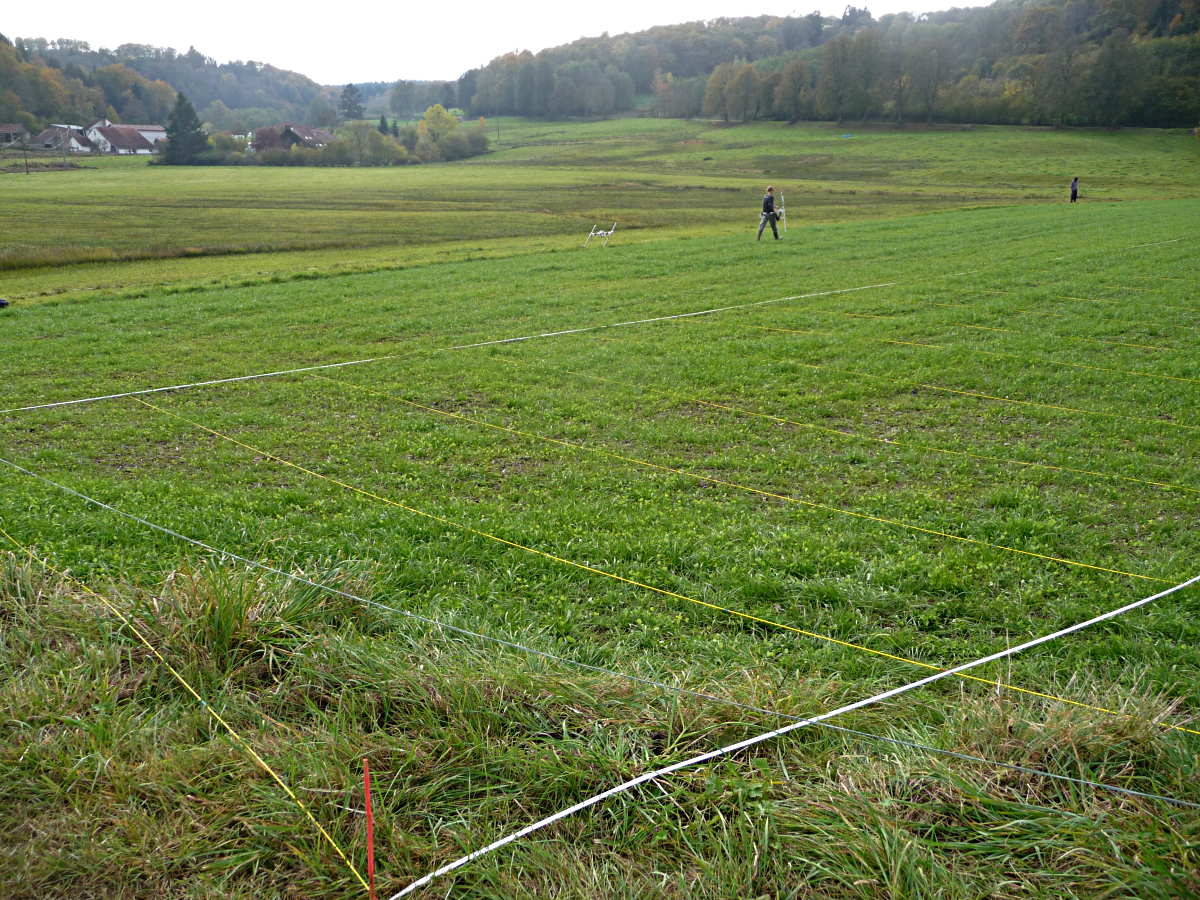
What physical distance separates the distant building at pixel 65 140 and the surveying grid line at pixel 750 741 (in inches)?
4725

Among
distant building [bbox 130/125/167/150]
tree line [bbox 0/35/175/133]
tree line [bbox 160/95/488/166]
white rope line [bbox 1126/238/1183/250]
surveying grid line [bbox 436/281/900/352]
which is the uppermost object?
tree line [bbox 0/35/175/133]

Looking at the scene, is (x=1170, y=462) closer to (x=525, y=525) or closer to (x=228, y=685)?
(x=525, y=525)

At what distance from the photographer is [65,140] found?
105m

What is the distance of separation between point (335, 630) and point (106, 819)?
1665mm

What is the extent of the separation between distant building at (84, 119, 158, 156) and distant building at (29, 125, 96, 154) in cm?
153

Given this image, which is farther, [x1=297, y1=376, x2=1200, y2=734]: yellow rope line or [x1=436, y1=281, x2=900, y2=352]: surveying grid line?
[x1=436, y1=281, x2=900, y2=352]: surveying grid line

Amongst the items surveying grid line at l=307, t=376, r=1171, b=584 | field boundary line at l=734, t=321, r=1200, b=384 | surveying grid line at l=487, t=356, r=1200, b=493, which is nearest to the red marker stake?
surveying grid line at l=307, t=376, r=1171, b=584

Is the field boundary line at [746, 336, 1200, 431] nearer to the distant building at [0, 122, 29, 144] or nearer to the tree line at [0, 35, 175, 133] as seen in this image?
the distant building at [0, 122, 29, 144]

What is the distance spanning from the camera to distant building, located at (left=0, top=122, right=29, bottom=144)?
9612 centimetres

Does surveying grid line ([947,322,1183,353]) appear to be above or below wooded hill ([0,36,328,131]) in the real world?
below

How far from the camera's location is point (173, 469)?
829cm

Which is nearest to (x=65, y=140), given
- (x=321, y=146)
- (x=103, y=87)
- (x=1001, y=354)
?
(x=321, y=146)

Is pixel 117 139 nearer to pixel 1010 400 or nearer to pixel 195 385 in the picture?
pixel 195 385

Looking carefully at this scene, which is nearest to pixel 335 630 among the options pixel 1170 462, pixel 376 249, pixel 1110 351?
pixel 1170 462
